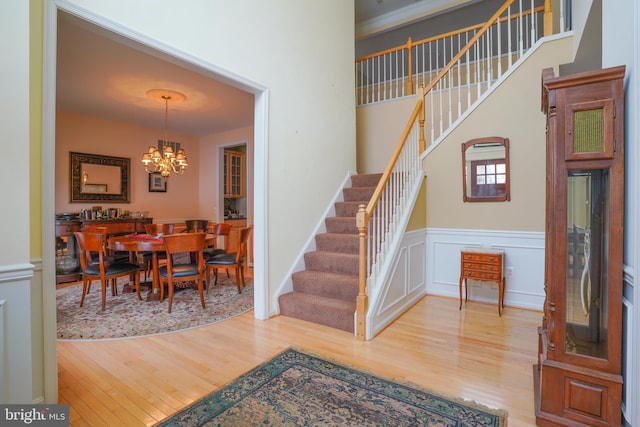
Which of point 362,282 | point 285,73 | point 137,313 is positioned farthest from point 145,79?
point 362,282

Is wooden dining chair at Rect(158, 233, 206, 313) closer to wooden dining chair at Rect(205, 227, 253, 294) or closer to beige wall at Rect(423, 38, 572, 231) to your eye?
wooden dining chair at Rect(205, 227, 253, 294)

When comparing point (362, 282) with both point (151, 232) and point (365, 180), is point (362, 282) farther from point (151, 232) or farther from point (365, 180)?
point (151, 232)

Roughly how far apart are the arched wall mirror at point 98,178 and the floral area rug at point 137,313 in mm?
2104

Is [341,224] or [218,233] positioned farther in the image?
[218,233]

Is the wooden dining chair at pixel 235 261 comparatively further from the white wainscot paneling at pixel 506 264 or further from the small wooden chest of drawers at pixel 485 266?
the small wooden chest of drawers at pixel 485 266

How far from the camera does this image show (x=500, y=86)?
398 cm

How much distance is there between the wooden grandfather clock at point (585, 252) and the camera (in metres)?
1.57

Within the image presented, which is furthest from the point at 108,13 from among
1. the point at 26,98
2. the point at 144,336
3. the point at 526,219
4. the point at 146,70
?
the point at 526,219

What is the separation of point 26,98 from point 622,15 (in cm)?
325

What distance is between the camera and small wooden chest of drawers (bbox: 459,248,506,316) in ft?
11.6

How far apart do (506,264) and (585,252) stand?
2372 mm

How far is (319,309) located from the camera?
10.8ft

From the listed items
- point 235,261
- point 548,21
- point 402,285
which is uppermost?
point 548,21

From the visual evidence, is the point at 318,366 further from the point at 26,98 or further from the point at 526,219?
the point at 526,219
